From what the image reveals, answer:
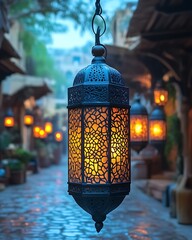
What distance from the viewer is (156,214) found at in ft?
41.2

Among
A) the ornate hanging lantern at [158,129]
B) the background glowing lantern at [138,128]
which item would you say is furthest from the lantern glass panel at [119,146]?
the ornate hanging lantern at [158,129]

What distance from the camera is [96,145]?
3.98m

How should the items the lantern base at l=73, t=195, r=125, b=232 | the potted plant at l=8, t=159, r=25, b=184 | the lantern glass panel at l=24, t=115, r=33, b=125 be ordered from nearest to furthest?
the lantern base at l=73, t=195, r=125, b=232
the potted plant at l=8, t=159, r=25, b=184
the lantern glass panel at l=24, t=115, r=33, b=125

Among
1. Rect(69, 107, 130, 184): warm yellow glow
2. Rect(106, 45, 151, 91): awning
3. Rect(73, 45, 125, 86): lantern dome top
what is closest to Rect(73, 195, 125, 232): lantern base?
Rect(69, 107, 130, 184): warm yellow glow

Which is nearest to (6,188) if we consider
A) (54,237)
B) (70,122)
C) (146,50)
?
(146,50)

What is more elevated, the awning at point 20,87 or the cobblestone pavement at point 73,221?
the awning at point 20,87

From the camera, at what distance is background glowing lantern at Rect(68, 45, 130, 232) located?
13.0 feet

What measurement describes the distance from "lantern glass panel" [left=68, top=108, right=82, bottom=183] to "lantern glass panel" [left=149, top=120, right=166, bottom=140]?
25.7 ft

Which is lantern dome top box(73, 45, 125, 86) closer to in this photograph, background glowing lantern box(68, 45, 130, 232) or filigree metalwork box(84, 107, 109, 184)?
background glowing lantern box(68, 45, 130, 232)

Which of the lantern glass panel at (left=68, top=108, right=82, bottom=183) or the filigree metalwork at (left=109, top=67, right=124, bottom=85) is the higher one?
the filigree metalwork at (left=109, top=67, right=124, bottom=85)

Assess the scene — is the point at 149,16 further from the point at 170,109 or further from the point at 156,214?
the point at 170,109

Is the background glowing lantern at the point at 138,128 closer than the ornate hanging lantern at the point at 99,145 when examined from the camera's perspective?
No

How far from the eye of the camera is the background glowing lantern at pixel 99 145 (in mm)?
3959

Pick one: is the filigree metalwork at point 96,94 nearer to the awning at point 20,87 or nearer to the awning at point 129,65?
the awning at point 129,65
